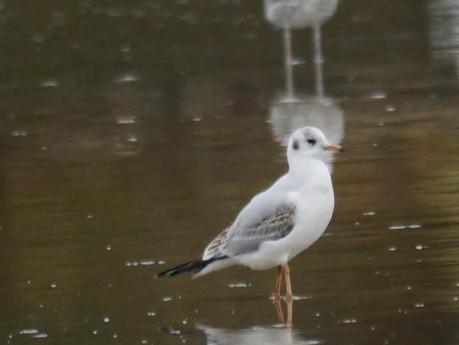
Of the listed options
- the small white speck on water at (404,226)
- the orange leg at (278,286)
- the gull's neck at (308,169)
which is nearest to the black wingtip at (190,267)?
the orange leg at (278,286)

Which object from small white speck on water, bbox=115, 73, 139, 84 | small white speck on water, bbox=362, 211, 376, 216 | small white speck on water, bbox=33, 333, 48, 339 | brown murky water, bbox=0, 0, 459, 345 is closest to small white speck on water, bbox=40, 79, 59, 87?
brown murky water, bbox=0, 0, 459, 345

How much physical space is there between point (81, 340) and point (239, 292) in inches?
44.8

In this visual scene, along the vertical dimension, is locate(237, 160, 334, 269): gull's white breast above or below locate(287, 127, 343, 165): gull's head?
below

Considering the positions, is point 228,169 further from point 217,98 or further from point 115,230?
point 217,98

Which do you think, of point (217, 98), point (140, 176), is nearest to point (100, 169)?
point (140, 176)

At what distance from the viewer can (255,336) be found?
7680 millimetres

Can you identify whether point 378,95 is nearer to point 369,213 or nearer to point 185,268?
point 369,213

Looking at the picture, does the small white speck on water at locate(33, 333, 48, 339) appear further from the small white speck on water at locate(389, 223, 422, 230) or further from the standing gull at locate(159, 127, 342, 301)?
the small white speck on water at locate(389, 223, 422, 230)

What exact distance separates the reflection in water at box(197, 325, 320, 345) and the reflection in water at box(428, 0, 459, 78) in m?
8.60

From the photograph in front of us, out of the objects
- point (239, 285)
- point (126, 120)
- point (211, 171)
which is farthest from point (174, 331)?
point (126, 120)

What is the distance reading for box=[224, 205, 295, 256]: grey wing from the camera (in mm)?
8367

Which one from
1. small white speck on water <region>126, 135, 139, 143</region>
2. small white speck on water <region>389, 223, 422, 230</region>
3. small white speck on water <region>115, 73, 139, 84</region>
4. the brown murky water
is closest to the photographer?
the brown murky water

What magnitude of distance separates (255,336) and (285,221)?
34.6 inches

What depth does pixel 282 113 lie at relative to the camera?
14656 mm
